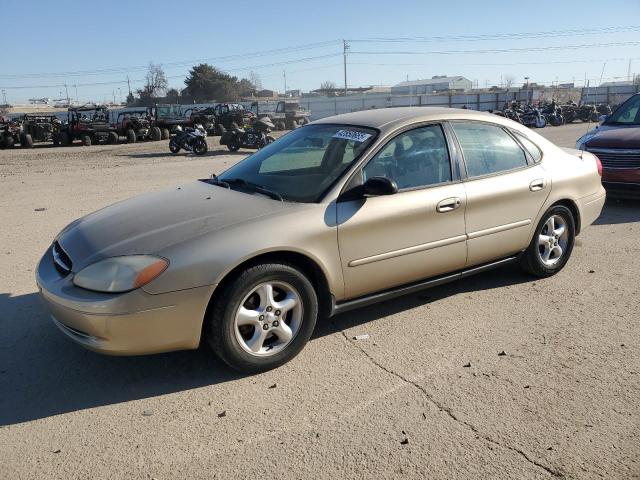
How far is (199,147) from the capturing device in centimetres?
1920

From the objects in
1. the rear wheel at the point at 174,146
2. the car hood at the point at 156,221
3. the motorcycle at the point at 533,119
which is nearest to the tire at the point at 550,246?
the car hood at the point at 156,221

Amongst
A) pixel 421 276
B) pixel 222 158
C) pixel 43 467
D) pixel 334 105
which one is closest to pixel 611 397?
pixel 421 276

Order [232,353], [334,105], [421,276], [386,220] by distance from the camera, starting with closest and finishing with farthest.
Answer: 1. [232,353]
2. [386,220]
3. [421,276]
4. [334,105]

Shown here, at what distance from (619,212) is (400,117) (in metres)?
5.26

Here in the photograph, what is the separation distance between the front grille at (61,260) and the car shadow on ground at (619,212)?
6.47m

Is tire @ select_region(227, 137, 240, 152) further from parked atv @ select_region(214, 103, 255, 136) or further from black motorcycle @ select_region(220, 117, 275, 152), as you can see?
parked atv @ select_region(214, 103, 255, 136)

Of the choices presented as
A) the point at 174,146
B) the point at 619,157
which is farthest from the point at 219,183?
the point at 174,146

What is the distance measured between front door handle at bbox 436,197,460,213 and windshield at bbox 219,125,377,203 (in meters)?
0.71

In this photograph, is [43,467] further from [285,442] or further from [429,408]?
[429,408]

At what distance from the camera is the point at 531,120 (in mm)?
31531

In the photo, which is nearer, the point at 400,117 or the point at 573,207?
the point at 400,117

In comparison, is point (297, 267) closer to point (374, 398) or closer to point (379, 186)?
point (379, 186)

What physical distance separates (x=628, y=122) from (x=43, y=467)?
9.24 meters

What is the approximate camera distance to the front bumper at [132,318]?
299cm
